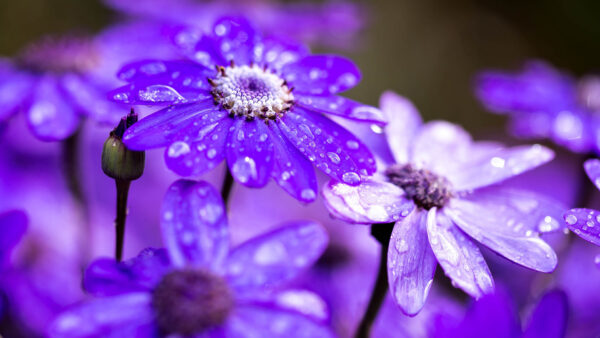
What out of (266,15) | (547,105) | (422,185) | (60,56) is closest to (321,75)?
(422,185)

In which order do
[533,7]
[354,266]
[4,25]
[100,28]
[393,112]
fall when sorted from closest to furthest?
1. [393,112]
2. [354,266]
3. [4,25]
4. [100,28]
5. [533,7]

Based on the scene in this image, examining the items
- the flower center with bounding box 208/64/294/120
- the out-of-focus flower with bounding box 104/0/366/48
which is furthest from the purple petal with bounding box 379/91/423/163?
the out-of-focus flower with bounding box 104/0/366/48

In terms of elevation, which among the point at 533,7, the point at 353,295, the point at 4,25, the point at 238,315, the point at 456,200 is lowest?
the point at 353,295

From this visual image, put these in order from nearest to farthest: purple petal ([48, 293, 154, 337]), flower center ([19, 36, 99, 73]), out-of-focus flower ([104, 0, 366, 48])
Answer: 1. purple petal ([48, 293, 154, 337])
2. flower center ([19, 36, 99, 73])
3. out-of-focus flower ([104, 0, 366, 48])

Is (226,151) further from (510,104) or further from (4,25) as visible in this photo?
(4,25)

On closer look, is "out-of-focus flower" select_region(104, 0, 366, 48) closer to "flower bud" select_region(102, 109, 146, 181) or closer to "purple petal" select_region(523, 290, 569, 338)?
"flower bud" select_region(102, 109, 146, 181)

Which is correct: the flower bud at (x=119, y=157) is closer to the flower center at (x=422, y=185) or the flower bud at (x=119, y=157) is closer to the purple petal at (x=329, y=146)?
the purple petal at (x=329, y=146)

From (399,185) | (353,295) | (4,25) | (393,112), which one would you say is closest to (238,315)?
(399,185)
